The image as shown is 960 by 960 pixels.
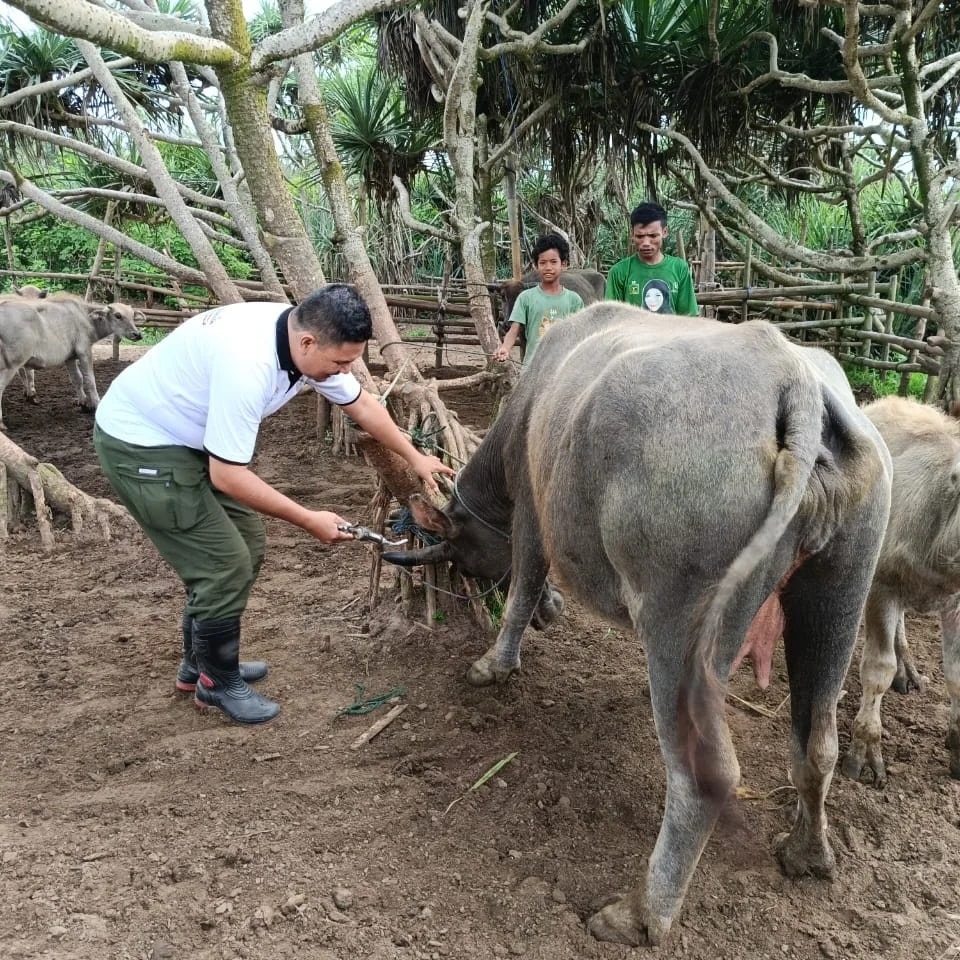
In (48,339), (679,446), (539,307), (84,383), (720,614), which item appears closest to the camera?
(720,614)

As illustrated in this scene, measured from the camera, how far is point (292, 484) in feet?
20.1

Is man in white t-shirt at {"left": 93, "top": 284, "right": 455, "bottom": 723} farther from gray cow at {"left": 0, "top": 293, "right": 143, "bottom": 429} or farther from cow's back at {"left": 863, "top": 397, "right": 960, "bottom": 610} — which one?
gray cow at {"left": 0, "top": 293, "right": 143, "bottom": 429}

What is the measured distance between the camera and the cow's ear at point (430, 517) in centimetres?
344

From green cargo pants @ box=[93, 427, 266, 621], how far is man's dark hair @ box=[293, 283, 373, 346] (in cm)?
78

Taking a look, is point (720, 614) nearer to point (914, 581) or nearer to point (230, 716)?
point (914, 581)

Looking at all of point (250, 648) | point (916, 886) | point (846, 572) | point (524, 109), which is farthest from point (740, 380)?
point (524, 109)

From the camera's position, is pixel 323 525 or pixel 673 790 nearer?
pixel 673 790

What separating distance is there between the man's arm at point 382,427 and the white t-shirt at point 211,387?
10 centimetres

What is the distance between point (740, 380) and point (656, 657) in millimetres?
753

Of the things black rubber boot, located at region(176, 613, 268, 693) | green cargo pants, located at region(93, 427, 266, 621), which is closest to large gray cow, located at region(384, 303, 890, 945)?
green cargo pants, located at region(93, 427, 266, 621)

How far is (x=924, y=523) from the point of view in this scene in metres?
3.04

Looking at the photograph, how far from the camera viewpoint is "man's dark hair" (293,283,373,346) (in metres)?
2.56

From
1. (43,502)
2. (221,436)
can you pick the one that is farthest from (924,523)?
(43,502)

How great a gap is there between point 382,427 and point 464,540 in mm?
667
